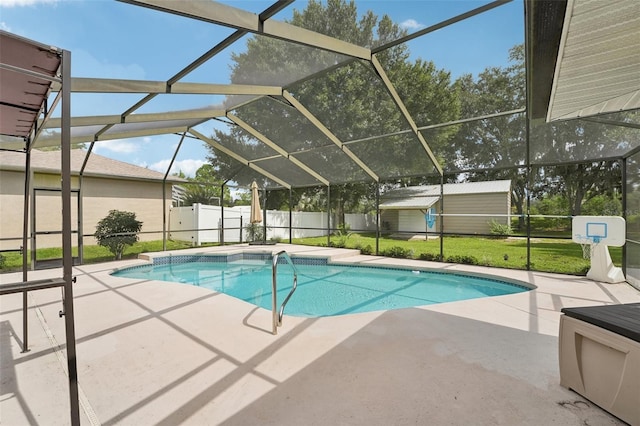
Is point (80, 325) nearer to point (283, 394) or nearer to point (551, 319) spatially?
A: point (283, 394)

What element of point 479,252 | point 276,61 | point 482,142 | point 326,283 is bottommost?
point 326,283

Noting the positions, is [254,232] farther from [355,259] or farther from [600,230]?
[600,230]

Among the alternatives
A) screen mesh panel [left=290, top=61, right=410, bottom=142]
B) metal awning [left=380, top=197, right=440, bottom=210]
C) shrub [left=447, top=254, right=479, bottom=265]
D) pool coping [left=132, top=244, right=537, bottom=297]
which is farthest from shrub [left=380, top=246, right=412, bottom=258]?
metal awning [left=380, top=197, right=440, bottom=210]

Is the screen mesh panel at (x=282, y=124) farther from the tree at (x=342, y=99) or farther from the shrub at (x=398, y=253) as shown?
the shrub at (x=398, y=253)

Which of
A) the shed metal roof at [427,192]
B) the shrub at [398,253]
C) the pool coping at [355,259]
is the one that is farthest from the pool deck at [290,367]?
the shed metal roof at [427,192]

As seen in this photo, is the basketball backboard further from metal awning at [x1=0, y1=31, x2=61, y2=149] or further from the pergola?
metal awning at [x1=0, y1=31, x2=61, y2=149]

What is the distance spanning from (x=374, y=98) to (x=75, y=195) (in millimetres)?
10175

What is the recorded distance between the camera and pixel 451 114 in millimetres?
6695

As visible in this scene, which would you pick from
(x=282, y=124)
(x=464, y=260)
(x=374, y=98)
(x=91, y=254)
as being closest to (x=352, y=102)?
(x=374, y=98)

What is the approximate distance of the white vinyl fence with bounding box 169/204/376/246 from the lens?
1354 centimetres

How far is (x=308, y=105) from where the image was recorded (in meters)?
7.09

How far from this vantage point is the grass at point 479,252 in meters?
9.06

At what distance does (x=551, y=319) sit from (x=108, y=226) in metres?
11.0

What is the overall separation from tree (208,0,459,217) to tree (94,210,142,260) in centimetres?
366
